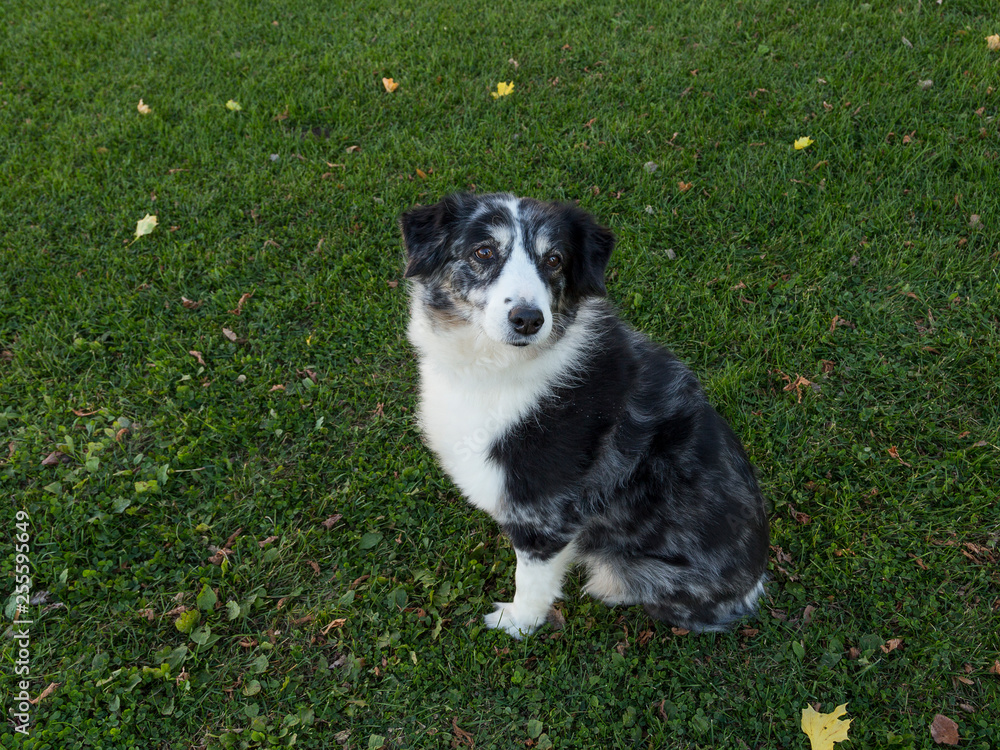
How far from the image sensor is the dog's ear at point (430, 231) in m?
3.28

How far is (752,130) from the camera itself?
6082 mm

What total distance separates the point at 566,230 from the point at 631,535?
5.09 ft

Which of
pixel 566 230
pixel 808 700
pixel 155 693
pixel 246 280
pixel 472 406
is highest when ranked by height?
pixel 566 230

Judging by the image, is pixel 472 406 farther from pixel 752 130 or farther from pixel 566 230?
pixel 752 130

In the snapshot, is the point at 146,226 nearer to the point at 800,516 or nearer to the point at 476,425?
the point at 476,425

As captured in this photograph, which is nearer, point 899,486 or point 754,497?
point 754,497

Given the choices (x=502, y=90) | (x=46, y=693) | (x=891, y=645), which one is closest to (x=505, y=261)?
(x=891, y=645)

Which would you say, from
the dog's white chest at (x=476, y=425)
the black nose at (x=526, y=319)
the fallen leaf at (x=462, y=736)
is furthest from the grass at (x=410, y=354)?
the black nose at (x=526, y=319)

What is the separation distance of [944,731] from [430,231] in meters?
3.50

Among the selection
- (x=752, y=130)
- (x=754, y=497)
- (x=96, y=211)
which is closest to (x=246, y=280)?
(x=96, y=211)

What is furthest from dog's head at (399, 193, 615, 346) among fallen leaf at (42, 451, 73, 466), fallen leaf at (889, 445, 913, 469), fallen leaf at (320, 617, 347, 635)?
fallen leaf at (42, 451, 73, 466)

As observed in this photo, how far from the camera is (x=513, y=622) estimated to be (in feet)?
11.7

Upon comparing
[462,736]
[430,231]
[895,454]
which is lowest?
[462,736]

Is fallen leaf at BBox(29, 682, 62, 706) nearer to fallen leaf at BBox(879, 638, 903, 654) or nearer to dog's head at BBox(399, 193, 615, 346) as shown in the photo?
dog's head at BBox(399, 193, 615, 346)
